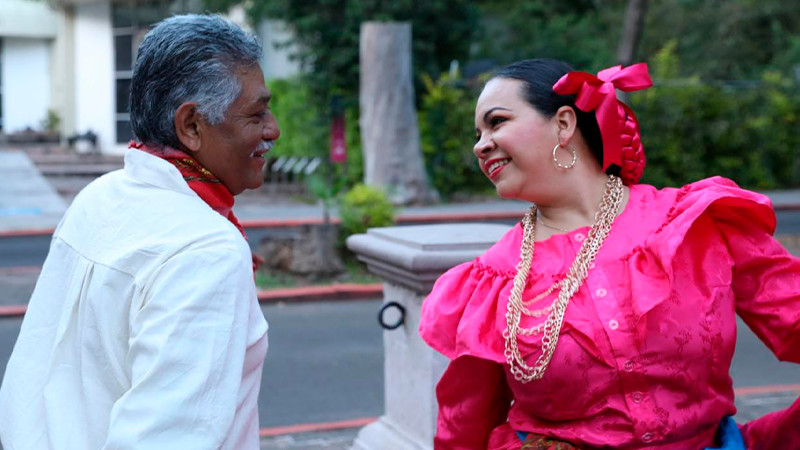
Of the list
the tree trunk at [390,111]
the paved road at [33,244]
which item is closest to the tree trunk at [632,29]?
the paved road at [33,244]

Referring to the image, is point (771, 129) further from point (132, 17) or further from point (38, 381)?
point (38, 381)

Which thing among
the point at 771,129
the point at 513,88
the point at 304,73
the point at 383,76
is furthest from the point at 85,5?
the point at 513,88

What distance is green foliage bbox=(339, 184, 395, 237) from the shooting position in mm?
10539

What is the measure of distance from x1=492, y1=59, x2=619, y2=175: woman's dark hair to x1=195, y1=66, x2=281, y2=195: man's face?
Result: 672mm

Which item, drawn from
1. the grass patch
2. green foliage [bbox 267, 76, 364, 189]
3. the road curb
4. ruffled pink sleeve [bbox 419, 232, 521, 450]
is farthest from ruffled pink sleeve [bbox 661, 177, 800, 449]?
green foliage [bbox 267, 76, 364, 189]

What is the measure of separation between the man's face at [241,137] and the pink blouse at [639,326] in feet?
2.15

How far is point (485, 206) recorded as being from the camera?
17.6 metres

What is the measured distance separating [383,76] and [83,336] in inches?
614

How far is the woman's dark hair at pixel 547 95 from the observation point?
2316mm

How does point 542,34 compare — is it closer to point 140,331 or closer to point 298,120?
point 298,120

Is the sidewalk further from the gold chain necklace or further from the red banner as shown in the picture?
the gold chain necklace

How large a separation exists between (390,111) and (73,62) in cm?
1253

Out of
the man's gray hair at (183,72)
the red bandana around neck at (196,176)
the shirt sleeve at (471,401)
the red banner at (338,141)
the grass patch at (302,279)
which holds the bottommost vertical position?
the grass patch at (302,279)

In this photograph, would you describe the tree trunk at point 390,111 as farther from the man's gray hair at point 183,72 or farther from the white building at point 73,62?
the man's gray hair at point 183,72
